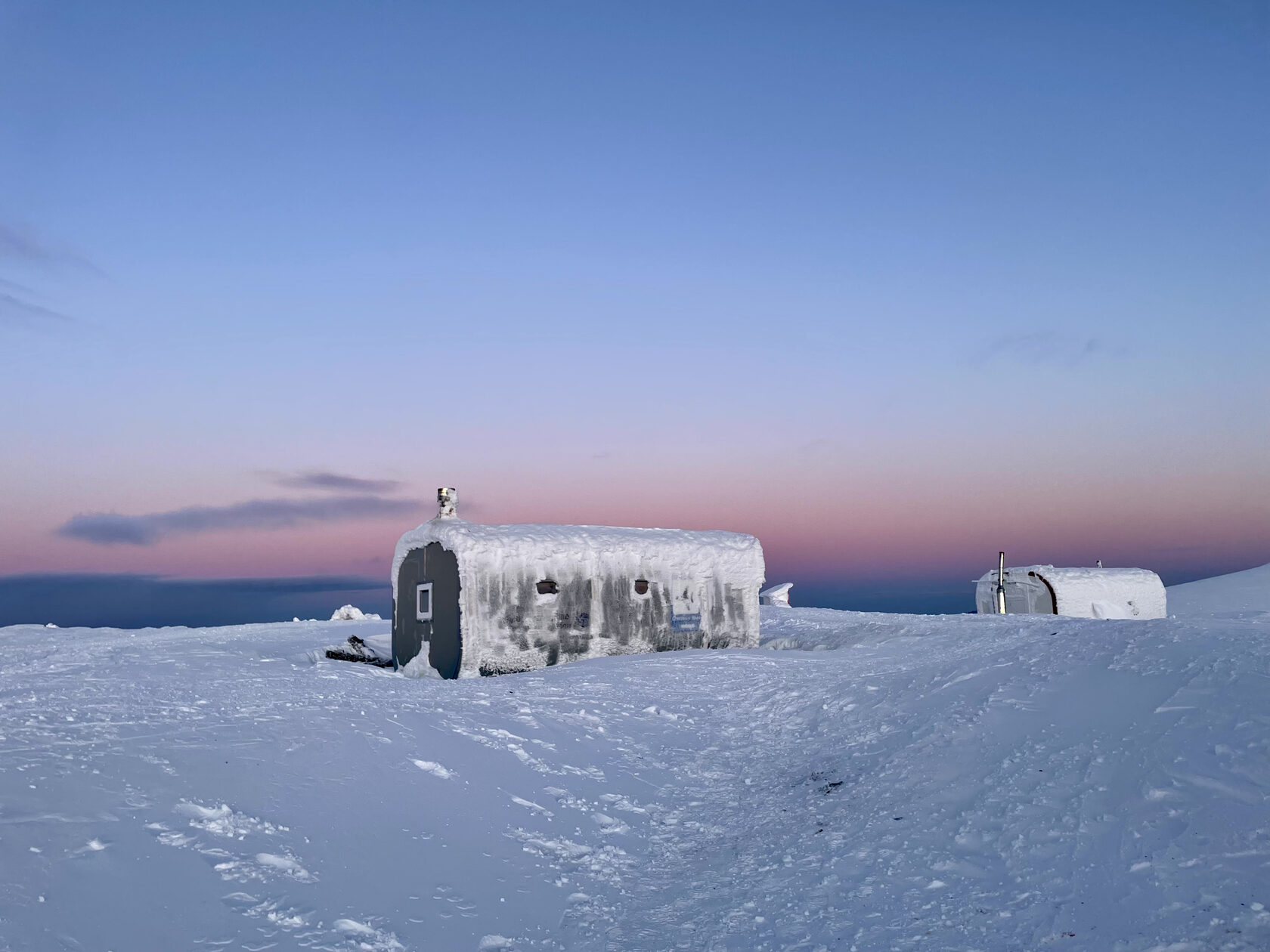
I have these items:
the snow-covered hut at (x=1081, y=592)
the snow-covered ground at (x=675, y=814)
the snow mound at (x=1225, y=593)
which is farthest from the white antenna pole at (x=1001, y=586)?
the snow-covered ground at (x=675, y=814)

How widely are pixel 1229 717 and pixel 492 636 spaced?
12.7m

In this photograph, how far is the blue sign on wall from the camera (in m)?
19.2

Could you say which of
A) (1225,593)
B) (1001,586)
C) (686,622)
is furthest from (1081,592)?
(686,622)

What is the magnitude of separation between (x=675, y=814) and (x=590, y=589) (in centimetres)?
979

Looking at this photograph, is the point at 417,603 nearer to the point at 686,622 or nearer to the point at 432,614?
the point at 432,614

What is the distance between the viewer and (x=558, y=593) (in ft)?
58.5

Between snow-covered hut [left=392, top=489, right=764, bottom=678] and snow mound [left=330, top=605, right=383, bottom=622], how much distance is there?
13.8 metres

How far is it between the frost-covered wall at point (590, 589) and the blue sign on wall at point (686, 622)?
0.02 m

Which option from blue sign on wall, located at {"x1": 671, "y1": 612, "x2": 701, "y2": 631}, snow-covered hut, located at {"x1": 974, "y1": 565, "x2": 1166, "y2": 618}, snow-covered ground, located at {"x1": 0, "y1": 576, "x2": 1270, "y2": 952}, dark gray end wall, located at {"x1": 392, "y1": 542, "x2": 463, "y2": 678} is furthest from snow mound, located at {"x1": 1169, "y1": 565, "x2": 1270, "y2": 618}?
dark gray end wall, located at {"x1": 392, "y1": 542, "x2": 463, "y2": 678}

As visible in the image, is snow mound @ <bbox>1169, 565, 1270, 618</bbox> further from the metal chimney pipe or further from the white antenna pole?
the metal chimney pipe

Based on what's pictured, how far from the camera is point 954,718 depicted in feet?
30.0

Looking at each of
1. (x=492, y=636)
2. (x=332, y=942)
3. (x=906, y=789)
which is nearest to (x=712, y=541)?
(x=492, y=636)

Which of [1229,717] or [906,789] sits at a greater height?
[1229,717]

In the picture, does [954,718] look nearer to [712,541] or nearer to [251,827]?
[251,827]
